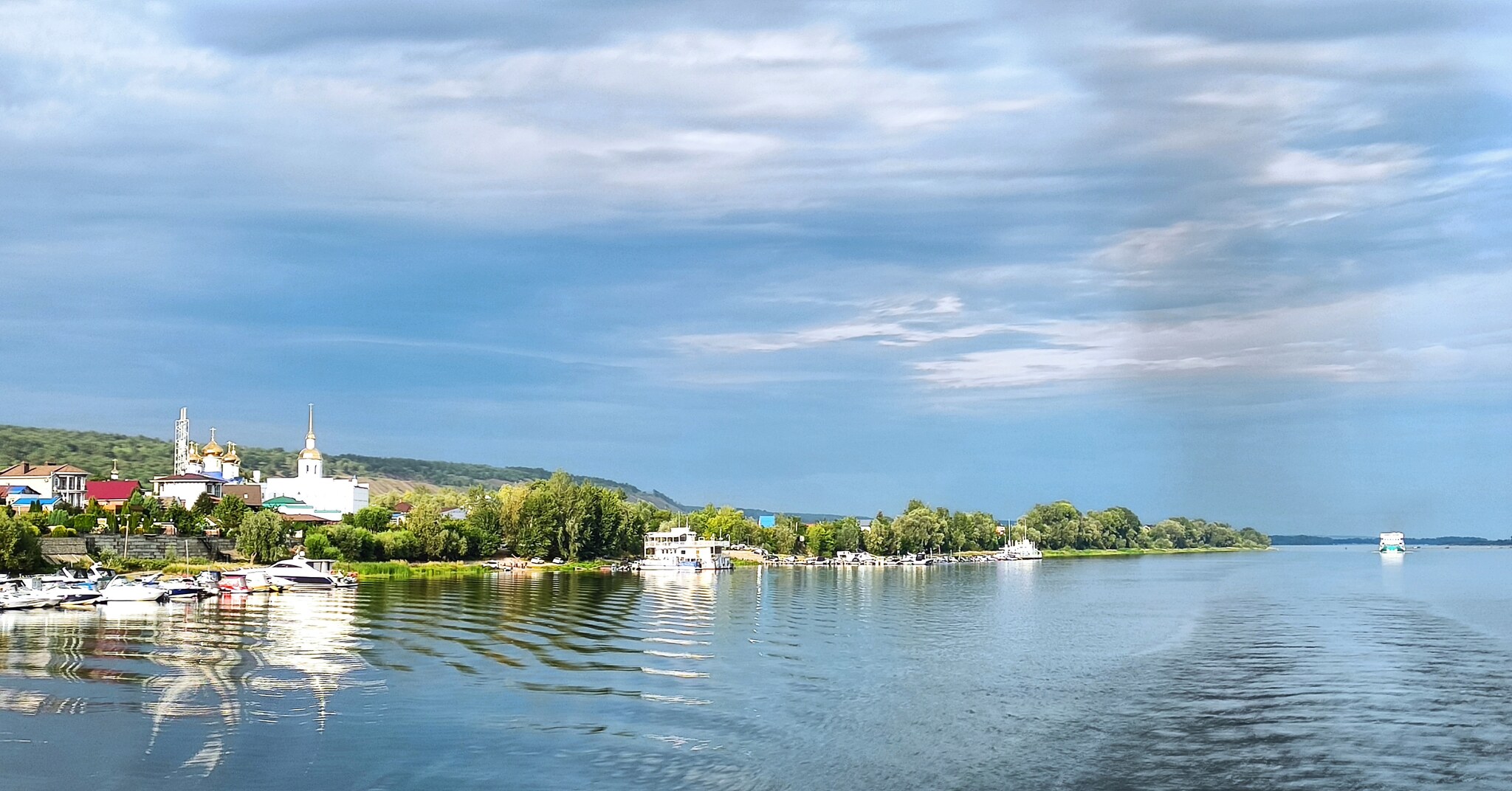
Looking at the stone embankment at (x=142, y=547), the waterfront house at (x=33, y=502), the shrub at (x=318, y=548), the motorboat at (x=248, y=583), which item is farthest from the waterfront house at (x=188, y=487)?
the motorboat at (x=248, y=583)

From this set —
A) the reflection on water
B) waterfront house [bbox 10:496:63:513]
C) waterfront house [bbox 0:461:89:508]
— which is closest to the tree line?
waterfront house [bbox 10:496:63:513]

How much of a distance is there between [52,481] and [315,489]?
2829cm

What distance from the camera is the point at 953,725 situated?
2886cm

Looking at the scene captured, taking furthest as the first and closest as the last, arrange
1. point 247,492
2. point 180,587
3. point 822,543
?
point 822,543, point 247,492, point 180,587

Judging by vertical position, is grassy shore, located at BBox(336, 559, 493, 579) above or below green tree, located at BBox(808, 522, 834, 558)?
below

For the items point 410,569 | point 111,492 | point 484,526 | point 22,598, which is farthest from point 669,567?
point 22,598

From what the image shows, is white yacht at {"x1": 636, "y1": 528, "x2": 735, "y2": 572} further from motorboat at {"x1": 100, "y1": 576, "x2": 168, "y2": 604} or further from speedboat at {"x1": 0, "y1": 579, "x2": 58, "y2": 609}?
speedboat at {"x1": 0, "y1": 579, "x2": 58, "y2": 609}

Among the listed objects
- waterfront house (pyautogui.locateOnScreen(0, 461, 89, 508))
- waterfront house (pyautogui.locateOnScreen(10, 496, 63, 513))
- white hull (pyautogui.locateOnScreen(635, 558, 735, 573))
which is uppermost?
waterfront house (pyautogui.locateOnScreen(0, 461, 89, 508))

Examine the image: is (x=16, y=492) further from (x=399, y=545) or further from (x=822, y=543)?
(x=822, y=543)

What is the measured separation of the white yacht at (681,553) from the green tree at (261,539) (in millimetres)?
46379

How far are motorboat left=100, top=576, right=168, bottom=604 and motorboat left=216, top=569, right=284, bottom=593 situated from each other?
31.2 ft

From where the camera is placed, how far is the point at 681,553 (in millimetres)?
161250

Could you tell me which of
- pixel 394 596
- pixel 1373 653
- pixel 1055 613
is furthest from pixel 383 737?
pixel 394 596

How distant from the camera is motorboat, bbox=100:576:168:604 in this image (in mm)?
65812
